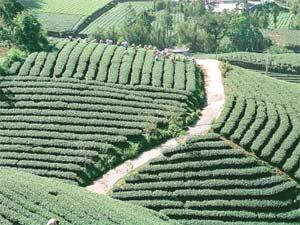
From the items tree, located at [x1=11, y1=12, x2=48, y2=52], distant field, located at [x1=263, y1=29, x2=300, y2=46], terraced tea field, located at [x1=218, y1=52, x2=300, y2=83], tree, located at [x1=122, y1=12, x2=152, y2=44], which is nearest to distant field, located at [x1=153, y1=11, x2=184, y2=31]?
tree, located at [x1=122, y1=12, x2=152, y2=44]

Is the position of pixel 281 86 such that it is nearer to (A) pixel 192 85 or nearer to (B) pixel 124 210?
(A) pixel 192 85

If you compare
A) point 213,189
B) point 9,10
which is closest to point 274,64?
point 9,10

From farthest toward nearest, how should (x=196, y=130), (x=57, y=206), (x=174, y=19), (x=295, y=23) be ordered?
(x=174, y=19)
(x=295, y=23)
(x=196, y=130)
(x=57, y=206)

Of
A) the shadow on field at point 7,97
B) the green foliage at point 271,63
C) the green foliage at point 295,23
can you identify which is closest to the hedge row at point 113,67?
the shadow on field at point 7,97

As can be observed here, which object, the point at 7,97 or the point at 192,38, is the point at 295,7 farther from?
the point at 7,97

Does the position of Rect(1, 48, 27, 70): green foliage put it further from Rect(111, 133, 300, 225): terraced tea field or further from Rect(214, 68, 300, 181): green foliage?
Rect(214, 68, 300, 181): green foliage

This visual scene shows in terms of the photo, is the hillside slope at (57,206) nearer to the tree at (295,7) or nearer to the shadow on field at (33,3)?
the shadow on field at (33,3)
